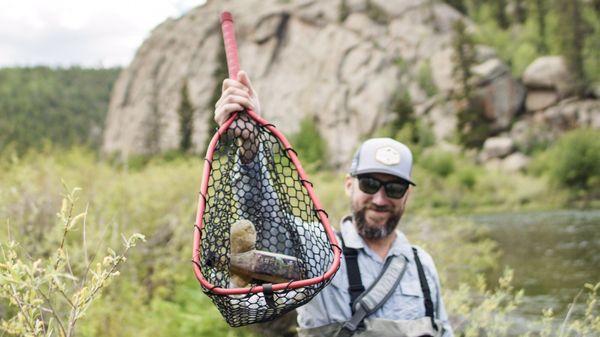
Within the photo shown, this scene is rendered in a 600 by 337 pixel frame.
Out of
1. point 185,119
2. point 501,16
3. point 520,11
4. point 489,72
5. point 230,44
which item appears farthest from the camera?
point 501,16

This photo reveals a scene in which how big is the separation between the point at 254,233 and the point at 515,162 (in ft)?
151

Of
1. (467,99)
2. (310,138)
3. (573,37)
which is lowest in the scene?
(310,138)

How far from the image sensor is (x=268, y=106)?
74.1 m

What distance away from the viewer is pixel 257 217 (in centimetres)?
265

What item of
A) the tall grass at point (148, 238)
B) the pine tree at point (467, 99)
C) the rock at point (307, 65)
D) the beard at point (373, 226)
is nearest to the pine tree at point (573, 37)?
the pine tree at point (467, 99)

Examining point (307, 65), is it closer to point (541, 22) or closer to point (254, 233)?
point (541, 22)

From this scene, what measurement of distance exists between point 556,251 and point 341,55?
57778 mm

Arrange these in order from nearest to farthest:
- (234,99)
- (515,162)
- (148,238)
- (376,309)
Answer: (234,99) < (376,309) < (148,238) < (515,162)

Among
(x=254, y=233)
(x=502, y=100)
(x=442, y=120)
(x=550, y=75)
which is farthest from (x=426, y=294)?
(x=442, y=120)

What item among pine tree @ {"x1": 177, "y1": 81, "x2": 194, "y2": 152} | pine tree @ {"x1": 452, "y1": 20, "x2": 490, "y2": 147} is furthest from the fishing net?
pine tree @ {"x1": 177, "y1": 81, "x2": 194, "y2": 152}

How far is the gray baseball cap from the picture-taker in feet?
10.7

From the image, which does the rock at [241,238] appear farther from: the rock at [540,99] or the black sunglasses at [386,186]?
the rock at [540,99]

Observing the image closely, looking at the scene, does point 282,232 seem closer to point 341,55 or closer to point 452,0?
point 341,55

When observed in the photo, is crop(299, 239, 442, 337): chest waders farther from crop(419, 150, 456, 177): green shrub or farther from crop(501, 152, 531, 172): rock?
crop(501, 152, 531, 172): rock
